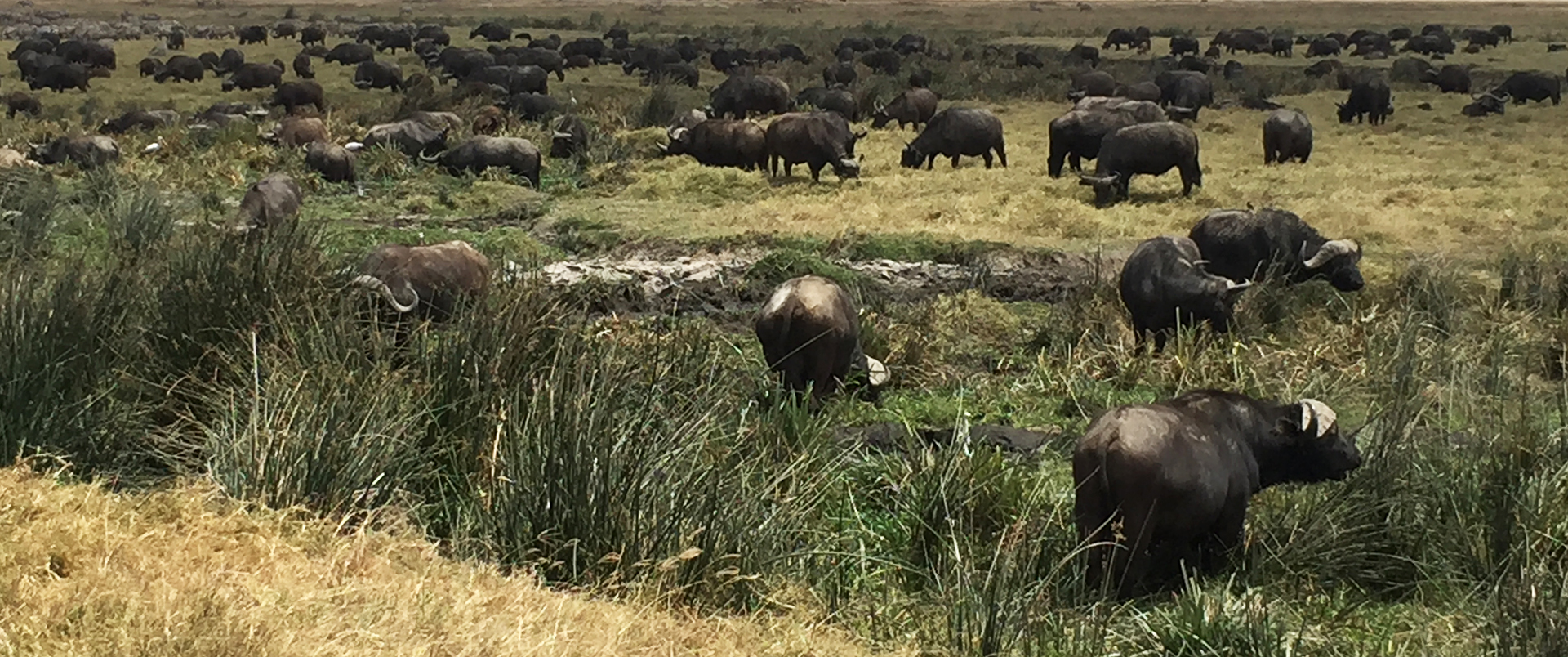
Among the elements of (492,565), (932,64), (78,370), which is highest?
(78,370)

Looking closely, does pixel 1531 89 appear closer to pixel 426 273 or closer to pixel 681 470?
pixel 426 273

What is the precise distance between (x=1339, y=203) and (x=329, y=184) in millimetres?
12618

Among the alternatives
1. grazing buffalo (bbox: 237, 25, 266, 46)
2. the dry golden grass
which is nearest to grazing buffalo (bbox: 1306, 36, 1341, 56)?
grazing buffalo (bbox: 237, 25, 266, 46)

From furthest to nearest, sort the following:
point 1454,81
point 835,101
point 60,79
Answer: point 60,79 → point 1454,81 → point 835,101

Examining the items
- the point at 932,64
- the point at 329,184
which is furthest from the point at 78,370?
the point at 932,64

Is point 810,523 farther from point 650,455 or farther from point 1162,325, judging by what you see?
point 1162,325

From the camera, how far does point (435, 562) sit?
5.37 m

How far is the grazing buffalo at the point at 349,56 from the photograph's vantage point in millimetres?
43219

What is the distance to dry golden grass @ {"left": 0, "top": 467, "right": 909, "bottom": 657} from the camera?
431 cm

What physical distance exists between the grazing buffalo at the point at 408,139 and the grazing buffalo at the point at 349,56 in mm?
21747

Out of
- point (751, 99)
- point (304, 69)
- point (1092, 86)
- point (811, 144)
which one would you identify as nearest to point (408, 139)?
point (811, 144)

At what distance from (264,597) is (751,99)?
77.3 feet

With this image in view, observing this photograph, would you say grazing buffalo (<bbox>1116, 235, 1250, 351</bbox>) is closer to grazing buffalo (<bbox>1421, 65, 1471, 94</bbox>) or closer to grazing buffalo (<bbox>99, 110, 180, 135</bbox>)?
grazing buffalo (<bbox>99, 110, 180, 135</bbox>)

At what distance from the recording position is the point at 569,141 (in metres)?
22.4
